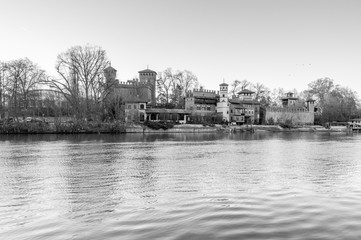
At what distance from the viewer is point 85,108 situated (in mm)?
48750

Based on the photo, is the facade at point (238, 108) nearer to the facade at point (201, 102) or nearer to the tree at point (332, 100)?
the facade at point (201, 102)

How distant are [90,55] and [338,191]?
4345 cm

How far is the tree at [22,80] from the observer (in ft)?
150

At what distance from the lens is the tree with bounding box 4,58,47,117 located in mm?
45781

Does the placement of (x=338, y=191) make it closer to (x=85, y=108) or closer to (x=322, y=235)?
(x=322, y=235)

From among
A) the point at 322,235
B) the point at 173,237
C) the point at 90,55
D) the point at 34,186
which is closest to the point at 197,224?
the point at 173,237

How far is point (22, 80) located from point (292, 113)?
60828 mm

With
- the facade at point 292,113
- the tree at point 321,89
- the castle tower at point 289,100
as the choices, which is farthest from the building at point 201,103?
the tree at point 321,89

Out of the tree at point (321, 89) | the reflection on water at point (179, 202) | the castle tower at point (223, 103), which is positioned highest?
the tree at point (321, 89)

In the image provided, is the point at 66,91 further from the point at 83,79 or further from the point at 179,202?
the point at 179,202

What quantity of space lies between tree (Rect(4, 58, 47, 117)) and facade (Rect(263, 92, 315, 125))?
5027 cm

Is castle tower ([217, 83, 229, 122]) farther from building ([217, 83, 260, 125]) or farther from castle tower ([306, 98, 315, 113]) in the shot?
castle tower ([306, 98, 315, 113])

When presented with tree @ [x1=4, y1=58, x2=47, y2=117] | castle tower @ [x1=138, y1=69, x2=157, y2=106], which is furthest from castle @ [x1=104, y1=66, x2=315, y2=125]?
tree @ [x1=4, y1=58, x2=47, y2=117]

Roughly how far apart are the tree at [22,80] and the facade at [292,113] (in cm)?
5027
